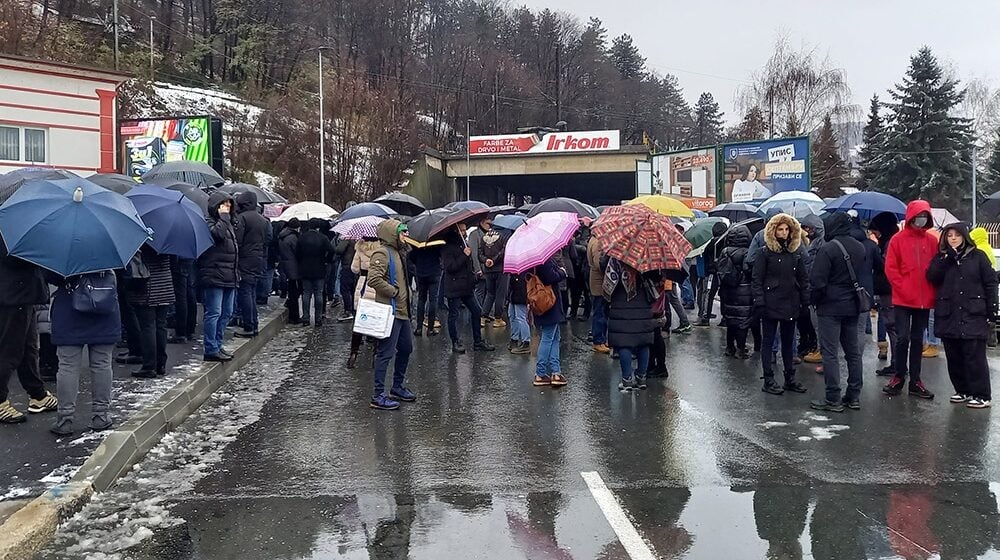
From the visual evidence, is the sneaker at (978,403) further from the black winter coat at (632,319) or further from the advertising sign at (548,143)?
the advertising sign at (548,143)

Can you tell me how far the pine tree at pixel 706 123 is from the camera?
89.3 metres

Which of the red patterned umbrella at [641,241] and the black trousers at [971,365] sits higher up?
the red patterned umbrella at [641,241]

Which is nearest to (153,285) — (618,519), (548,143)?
(618,519)

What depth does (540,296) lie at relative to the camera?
28.7 feet

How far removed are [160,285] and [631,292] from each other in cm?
495

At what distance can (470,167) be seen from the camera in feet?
166

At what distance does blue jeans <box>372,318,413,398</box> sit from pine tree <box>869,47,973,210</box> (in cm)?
4659

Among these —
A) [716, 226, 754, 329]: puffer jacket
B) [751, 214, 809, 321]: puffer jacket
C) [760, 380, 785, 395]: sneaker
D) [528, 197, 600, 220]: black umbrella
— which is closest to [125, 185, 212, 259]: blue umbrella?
[528, 197, 600, 220]: black umbrella

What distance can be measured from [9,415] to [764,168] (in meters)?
28.7

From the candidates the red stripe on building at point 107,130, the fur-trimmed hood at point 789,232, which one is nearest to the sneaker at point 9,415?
the fur-trimmed hood at point 789,232

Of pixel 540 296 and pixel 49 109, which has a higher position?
pixel 49 109

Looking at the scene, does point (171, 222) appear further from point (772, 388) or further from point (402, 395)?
point (772, 388)

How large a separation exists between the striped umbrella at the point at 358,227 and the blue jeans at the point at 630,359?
5165 mm

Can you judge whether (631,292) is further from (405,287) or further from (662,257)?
(405,287)
